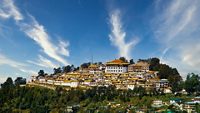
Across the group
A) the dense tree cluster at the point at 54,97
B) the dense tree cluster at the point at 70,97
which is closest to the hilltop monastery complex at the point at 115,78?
the dense tree cluster at the point at 70,97

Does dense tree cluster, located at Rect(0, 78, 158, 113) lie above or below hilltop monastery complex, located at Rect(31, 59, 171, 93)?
below

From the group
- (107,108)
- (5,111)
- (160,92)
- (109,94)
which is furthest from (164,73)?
(5,111)

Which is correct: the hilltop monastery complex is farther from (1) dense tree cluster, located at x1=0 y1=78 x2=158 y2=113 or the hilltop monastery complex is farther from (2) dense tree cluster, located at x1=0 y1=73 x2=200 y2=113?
(1) dense tree cluster, located at x1=0 y1=78 x2=158 y2=113

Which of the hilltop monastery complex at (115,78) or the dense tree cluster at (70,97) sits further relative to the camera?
the hilltop monastery complex at (115,78)

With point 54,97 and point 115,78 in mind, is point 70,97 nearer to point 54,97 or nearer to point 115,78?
point 54,97

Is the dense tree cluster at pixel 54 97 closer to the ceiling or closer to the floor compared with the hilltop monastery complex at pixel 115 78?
closer to the floor

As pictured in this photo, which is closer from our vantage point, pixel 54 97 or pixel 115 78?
pixel 54 97

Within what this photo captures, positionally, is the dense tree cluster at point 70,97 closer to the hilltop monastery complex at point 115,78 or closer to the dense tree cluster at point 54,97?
the dense tree cluster at point 54,97

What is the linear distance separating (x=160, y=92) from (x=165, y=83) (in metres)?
5.03

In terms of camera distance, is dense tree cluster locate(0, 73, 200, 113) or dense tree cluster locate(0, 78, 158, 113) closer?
dense tree cluster locate(0, 73, 200, 113)

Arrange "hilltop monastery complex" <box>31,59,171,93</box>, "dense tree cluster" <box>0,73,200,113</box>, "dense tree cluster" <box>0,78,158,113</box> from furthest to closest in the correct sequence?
"hilltop monastery complex" <box>31,59,171,93</box>, "dense tree cluster" <box>0,78,158,113</box>, "dense tree cluster" <box>0,73,200,113</box>

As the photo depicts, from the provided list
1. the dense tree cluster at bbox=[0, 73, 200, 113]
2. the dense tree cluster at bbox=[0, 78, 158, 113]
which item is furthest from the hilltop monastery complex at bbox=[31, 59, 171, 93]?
the dense tree cluster at bbox=[0, 78, 158, 113]

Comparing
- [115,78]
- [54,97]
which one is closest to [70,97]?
[54,97]

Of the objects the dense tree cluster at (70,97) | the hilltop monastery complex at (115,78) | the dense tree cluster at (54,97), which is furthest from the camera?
the hilltop monastery complex at (115,78)
